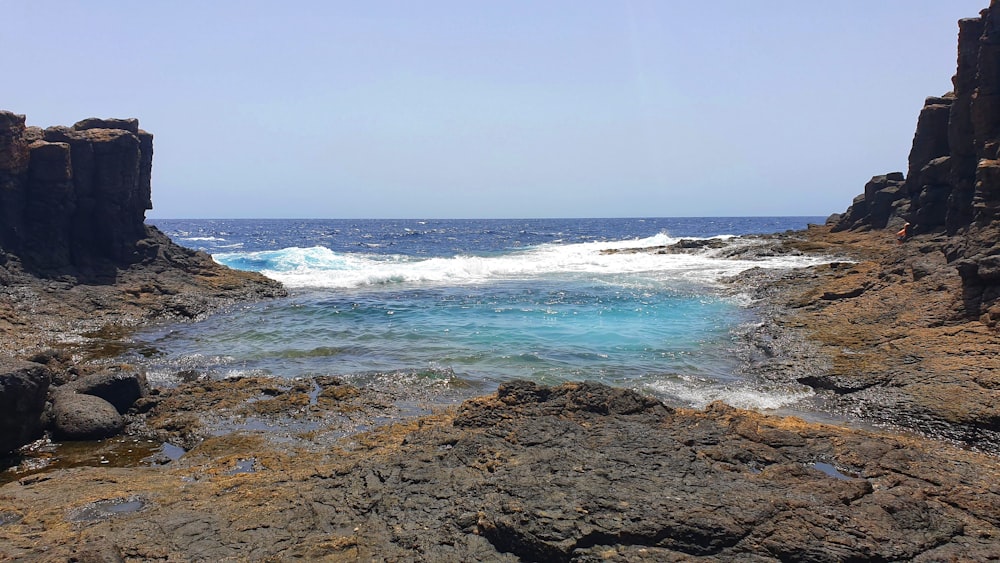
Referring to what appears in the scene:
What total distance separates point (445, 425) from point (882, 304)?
1250 cm

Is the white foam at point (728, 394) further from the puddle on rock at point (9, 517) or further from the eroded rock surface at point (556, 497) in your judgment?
the puddle on rock at point (9, 517)

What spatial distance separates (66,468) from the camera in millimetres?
8094

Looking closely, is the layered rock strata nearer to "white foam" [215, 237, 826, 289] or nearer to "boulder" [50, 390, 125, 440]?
"white foam" [215, 237, 826, 289]

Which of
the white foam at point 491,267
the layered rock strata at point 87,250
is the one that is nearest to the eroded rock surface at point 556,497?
the layered rock strata at point 87,250

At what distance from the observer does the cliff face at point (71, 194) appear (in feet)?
66.4

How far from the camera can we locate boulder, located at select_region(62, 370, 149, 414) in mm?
10320

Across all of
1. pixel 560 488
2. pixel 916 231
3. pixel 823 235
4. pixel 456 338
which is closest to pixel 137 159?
pixel 456 338

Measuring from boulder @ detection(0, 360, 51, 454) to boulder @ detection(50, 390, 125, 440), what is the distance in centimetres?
28

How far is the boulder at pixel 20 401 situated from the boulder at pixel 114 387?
1.12 meters

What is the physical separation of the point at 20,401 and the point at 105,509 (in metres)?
3.49

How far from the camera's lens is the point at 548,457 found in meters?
6.58

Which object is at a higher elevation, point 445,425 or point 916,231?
point 916,231

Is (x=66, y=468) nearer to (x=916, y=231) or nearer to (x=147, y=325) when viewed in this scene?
(x=147, y=325)

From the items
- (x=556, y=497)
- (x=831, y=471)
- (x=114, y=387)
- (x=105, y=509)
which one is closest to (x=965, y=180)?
(x=831, y=471)
